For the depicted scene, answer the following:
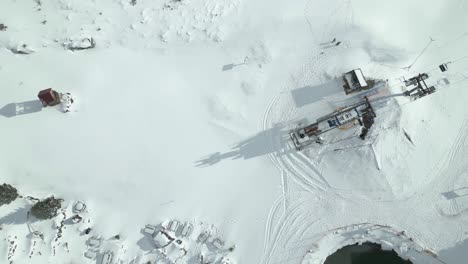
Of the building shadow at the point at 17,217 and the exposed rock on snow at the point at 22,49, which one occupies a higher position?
the exposed rock on snow at the point at 22,49

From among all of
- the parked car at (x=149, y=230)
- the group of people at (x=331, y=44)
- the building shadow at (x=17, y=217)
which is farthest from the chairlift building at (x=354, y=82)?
the building shadow at (x=17, y=217)

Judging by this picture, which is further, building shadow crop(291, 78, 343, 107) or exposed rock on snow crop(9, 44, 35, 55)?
building shadow crop(291, 78, 343, 107)

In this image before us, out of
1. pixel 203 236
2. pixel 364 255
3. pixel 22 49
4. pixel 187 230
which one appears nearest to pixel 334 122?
pixel 364 255

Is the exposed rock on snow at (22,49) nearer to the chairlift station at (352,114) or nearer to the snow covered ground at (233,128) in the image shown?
the snow covered ground at (233,128)

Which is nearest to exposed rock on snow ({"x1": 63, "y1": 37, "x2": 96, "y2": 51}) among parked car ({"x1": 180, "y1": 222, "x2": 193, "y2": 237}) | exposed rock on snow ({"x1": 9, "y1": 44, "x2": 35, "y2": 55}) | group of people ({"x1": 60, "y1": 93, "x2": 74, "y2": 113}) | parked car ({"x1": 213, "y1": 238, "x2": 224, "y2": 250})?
exposed rock on snow ({"x1": 9, "y1": 44, "x2": 35, "y2": 55})

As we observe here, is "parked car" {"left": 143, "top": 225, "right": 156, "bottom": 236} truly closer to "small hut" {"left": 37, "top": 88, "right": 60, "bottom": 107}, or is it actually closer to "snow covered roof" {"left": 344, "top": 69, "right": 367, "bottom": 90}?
"small hut" {"left": 37, "top": 88, "right": 60, "bottom": 107}
